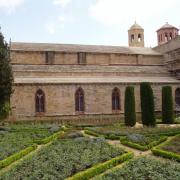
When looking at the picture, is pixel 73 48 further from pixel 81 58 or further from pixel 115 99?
pixel 115 99

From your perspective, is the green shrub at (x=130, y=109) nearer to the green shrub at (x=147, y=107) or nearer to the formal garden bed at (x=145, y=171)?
the green shrub at (x=147, y=107)

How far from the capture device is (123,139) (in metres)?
21.0

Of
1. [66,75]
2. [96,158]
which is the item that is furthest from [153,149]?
[66,75]

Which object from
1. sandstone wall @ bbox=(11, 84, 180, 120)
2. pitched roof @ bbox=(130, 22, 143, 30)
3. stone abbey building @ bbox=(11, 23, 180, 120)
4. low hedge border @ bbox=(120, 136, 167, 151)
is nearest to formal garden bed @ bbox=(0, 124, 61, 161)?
low hedge border @ bbox=(120, 136, 167, 151)

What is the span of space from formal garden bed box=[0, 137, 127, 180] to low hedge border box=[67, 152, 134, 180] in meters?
0.57

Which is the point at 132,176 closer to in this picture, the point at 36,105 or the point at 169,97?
the point at 169,97

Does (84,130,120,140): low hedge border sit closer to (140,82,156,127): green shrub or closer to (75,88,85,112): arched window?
(140,82,156,127): green shrub

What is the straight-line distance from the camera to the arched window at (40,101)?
1352 inches

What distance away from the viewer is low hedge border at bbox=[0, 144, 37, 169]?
1623 cm

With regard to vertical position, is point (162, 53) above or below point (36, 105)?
above

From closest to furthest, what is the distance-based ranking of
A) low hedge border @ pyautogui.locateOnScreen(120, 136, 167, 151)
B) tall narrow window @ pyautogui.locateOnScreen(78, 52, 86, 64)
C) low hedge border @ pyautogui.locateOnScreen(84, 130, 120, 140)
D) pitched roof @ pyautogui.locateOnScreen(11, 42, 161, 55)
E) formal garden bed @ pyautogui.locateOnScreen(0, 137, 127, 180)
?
1. formal garden bed @ pyautogui.locateOnScreen(0, 137, 127, 180)
2. low hedge border @ pyautogui.locateOnScreen(120, 136, 167, 151)
3. low hedge border @ pyautogui.locateOnScreen(84, 130, 120, 140)
4. pitched roof @ pyautogui.locateOnScreen(11, 42, 161, 55)
5. tall narrow window @ pyautogui.locateOnScreen(78, 52, 86, 64)

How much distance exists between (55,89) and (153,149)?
18505 mm

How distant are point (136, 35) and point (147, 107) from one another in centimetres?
3079

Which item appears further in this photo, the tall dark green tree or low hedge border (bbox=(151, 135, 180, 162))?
the tall dark green tree
